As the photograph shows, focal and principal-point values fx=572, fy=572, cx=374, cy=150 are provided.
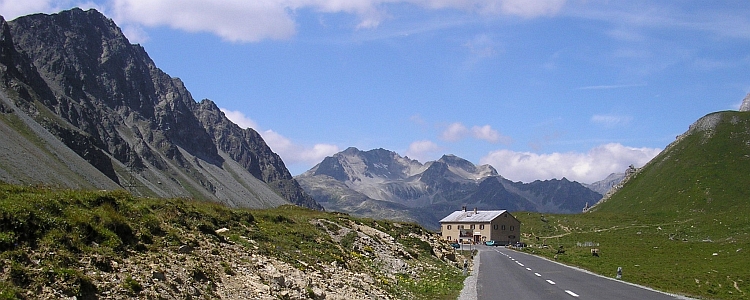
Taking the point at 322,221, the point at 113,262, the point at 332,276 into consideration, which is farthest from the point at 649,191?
the point at 113,262

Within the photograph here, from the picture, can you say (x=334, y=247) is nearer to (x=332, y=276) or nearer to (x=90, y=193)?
(x=332, y=276)

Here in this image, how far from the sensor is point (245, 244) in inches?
900

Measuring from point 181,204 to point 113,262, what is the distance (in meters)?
9.99

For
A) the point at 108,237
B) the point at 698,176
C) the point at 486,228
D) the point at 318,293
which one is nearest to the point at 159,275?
the point at 108,237

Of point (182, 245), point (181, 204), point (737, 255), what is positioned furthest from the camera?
point (737, 255)

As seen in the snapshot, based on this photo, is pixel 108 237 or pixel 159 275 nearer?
pixel 159 275

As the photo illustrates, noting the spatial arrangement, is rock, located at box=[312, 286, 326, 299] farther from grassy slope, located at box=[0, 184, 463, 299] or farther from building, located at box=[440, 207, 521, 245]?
building, located at box=[440, 207, 521, 245]

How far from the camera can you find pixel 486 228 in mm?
144250

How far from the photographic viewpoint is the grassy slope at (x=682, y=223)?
47.2m

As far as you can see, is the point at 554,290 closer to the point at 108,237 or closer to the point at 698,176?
the point at 108,237

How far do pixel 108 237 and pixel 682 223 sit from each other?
122 meters

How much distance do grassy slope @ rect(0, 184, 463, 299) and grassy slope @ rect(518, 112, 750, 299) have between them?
20810 millimetres

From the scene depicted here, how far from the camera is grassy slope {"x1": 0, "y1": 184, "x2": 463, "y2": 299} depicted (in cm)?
1241

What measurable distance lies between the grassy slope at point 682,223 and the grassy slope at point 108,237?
2081 centimetres
